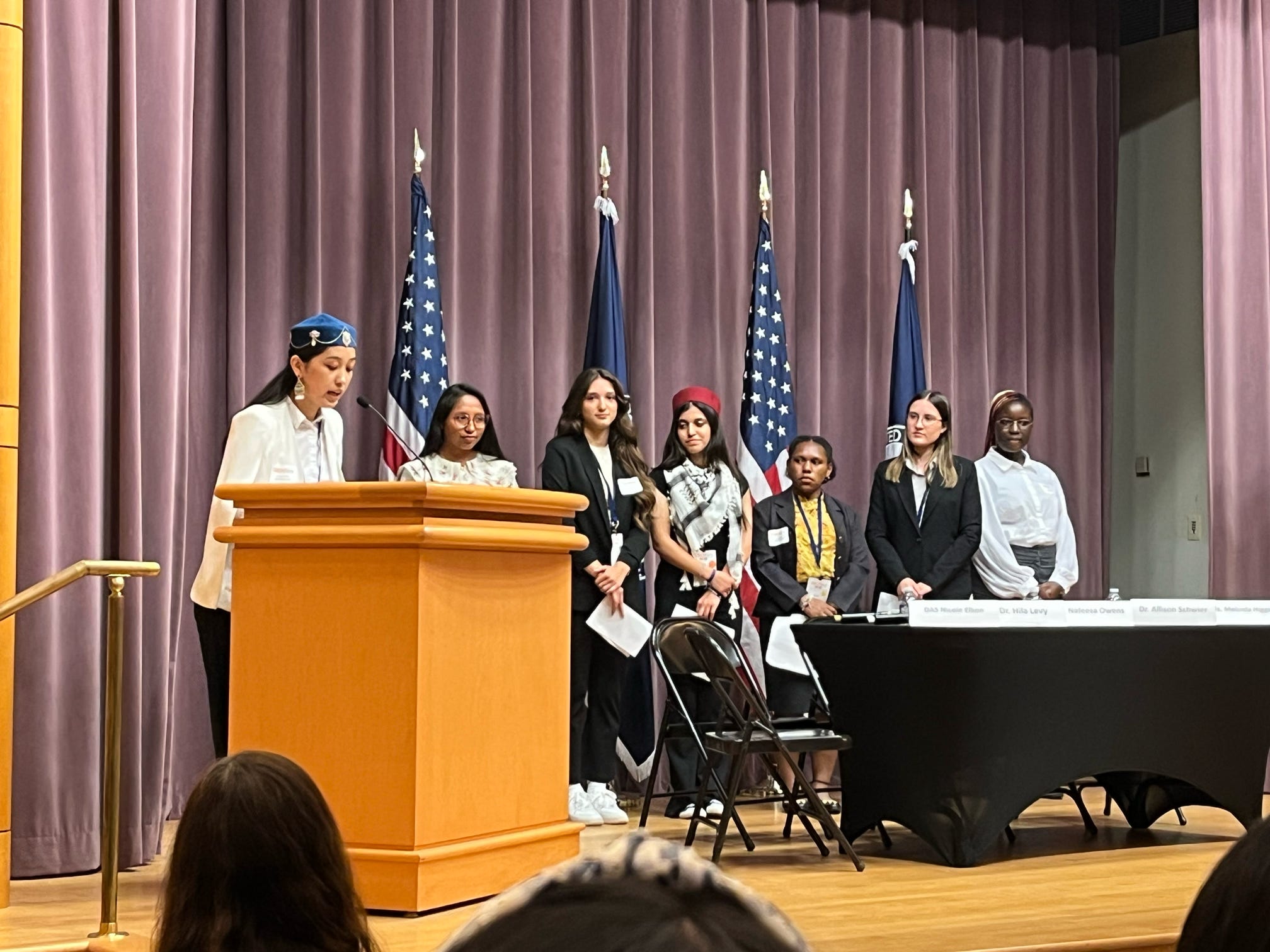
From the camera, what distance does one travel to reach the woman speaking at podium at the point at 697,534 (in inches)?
244

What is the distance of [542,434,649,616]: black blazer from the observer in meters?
5.99


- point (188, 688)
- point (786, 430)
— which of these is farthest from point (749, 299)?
point (188, 688)

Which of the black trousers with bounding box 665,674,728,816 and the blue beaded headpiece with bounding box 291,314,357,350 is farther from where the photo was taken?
the black trousers with bounding box 665,674,728,816

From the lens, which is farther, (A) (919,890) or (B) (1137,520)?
(B) (1137,520)

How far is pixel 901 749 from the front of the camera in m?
5.05

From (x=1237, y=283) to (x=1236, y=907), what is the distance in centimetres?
725

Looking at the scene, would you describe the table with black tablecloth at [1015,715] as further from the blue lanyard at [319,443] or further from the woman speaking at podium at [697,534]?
the blue lanyard at [319,443]

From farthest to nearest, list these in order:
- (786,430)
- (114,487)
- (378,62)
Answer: (786,430) < (378,62) < (114,487)

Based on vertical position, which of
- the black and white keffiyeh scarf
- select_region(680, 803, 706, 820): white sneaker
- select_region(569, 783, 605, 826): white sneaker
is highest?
the black and white keffiyeh scarf

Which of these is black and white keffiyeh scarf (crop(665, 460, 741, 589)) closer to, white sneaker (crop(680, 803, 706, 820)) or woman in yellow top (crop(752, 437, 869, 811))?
woman in yellow top (crop(752, 437, 869, 811))

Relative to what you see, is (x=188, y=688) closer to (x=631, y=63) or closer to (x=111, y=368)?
(x=111, y=368)

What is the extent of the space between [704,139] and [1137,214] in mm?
2689

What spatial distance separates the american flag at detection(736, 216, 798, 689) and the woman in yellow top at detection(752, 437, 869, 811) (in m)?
0.76

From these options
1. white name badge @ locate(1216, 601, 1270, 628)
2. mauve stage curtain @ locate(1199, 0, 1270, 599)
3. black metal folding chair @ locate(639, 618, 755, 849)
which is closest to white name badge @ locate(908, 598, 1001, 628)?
black metal folding chair @ locate(639, 618, 755, 849)
